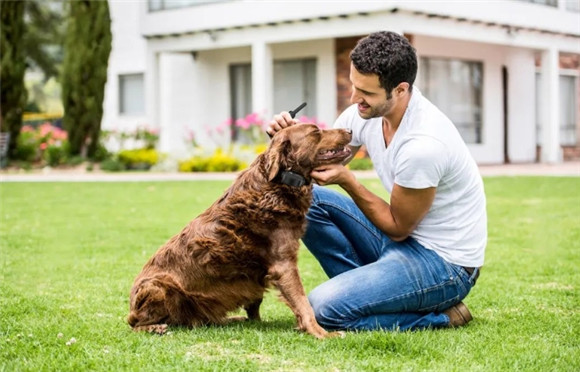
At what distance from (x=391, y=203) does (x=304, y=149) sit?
57 cm

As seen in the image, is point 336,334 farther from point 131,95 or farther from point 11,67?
point 131,95

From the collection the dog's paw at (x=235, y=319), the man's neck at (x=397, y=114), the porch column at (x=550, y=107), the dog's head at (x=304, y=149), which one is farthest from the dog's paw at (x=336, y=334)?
the porch column at (x=550, y=107)

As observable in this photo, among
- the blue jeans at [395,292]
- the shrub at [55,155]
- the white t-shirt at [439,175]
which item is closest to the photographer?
the white t-shirt at [439,175]

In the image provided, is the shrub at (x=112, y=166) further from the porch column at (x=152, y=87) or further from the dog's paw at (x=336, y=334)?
the dog's paw at (x=336, y=334)

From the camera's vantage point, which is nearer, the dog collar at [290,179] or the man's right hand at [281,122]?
the dog collar at [290,179]

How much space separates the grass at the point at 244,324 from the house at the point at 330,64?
8975 millimetres

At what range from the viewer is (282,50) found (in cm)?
2084

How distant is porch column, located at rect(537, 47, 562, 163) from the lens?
21328 mm

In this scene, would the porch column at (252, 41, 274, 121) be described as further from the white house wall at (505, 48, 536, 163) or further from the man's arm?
the man's arm

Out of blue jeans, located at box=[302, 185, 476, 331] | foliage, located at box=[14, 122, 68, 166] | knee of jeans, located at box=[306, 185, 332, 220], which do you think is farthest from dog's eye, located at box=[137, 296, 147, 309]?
foliage, located at box=[14, 122, 68, 166]

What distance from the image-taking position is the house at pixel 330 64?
18.2 m

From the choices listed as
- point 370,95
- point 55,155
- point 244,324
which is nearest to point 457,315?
point 244,324

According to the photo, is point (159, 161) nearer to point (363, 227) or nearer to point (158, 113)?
point (158, 113)

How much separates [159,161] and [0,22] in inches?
223
